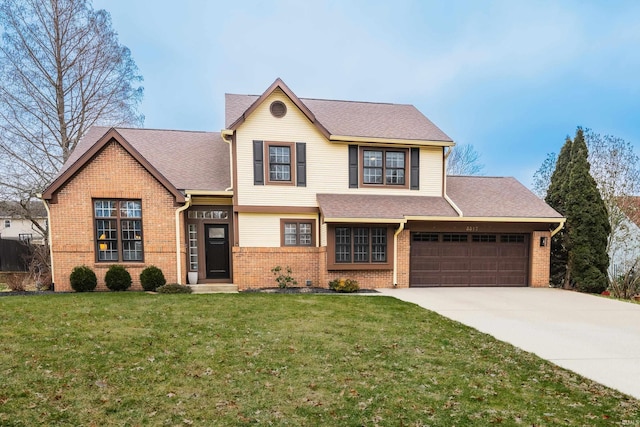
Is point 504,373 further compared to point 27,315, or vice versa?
point 27,315

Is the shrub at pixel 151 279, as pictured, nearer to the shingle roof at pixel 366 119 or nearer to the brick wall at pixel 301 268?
the brick wall at pixel 301 268

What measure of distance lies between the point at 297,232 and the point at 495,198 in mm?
8700

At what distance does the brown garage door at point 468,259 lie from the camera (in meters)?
13.2

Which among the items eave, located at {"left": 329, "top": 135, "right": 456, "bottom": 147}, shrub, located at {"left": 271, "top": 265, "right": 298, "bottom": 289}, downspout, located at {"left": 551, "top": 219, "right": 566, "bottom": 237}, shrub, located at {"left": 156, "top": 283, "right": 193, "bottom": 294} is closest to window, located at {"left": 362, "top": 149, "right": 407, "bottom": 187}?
eave, located at {"left": 329, "top": 135, "right": 456, "bottom": 147}

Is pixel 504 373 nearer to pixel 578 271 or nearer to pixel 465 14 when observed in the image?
pixel 578 271

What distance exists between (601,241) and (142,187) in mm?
17910

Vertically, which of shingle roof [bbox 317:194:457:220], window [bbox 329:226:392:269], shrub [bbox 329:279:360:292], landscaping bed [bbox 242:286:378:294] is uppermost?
shingle roof [bbox 317:194:457:220]

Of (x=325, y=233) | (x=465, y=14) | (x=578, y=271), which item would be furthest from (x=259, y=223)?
(x=465, y=14)

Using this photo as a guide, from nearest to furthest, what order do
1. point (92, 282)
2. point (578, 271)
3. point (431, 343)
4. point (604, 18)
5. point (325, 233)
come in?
point (431, 343), point (92, 282), point (325, 233), point (578, 271), point (604, 18)

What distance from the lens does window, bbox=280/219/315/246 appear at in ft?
42.0

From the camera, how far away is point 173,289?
36.4 ft

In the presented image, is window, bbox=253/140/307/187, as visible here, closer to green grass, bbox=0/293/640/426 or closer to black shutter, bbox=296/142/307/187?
black shutter, bbox=296/142/307/187

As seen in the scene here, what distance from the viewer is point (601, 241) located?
1353cm

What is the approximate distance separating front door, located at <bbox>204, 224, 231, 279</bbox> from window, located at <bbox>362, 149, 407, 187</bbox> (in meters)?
5.96
